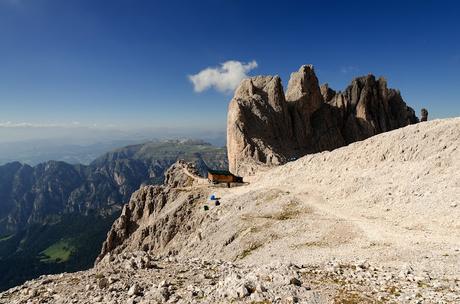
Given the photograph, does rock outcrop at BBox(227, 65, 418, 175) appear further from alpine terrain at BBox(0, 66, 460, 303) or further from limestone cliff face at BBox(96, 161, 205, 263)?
limestone cliff face at BBox(96, 161, 205, 263)

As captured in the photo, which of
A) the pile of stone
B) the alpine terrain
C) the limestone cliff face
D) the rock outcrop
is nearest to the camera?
the pile of stone

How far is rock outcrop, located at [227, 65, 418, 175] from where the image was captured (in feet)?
404

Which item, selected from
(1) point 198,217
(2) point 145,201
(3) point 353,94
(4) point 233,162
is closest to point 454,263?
(1) point 198,217

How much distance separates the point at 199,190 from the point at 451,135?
54.2 metres

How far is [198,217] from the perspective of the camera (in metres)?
68.4

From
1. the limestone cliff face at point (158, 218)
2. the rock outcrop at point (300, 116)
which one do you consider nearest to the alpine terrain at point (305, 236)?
the limestone cliff face at point (158, 218)

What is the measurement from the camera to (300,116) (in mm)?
152250

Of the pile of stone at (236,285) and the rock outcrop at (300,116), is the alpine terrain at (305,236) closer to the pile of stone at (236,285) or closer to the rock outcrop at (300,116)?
the pile of stone at (236,285)

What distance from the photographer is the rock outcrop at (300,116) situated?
123 metres

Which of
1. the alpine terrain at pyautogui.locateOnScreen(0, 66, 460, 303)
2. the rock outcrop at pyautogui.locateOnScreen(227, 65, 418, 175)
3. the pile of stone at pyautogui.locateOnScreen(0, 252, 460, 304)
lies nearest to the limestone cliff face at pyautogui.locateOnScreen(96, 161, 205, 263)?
the alpine terrain at pyautogui.locateOnScreen(0, 66, 460, 303)

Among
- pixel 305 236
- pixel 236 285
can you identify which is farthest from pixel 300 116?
pixel 236 285

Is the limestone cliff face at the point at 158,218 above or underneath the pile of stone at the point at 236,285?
underneath

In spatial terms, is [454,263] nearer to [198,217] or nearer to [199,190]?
[198,217]

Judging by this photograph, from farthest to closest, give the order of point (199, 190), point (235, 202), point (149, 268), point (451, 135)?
point (199, 190) → point (235, 202) → point (451, 135) → point (149, 268)
